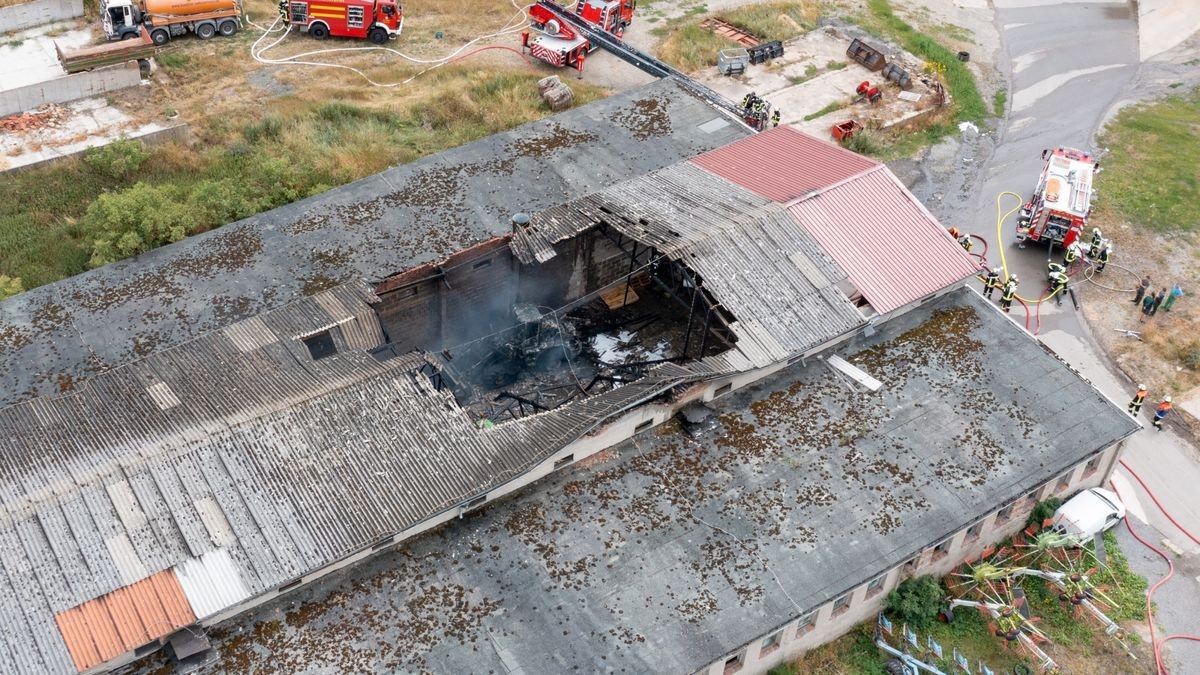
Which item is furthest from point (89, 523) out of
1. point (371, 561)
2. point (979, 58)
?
point (979, 58)

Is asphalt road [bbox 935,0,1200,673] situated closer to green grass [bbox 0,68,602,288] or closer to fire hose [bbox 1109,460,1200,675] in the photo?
fire hose [bbox 1109,460,1200,675]

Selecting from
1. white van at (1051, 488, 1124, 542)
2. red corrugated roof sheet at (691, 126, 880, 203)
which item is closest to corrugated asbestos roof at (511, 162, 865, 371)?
red corrugated roof sheet at (691, 126, 880, 203)

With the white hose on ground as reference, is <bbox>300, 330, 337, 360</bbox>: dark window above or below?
above

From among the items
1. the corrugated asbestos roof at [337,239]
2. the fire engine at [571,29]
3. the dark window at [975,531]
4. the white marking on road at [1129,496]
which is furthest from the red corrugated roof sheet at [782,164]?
the fire engine at [571,29]

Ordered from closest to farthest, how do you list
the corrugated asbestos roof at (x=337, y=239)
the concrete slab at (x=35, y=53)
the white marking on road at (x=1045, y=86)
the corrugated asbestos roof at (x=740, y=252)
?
the corrugated asbestos roof at (x=337, y=239), the corrugated asbestos roof at (x=740, y=252), the concrete slab at (x=35, y=53), the white marking on road at (x=1045, y=86)

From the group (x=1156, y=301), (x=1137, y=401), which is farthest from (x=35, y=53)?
(x=1156, y=301)

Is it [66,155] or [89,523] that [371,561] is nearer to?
[89,523]

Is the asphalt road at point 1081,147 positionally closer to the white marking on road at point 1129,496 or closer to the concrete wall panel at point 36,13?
the white marking on road at point 1129,496
